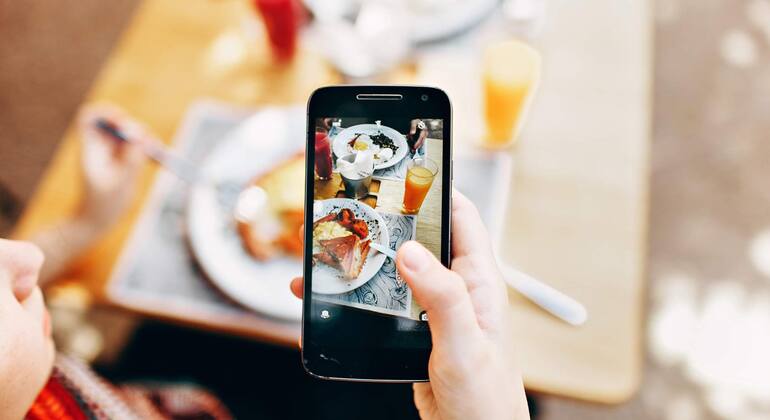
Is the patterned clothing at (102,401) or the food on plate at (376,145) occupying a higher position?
the food on plate at (376,145)

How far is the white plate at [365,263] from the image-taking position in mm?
648

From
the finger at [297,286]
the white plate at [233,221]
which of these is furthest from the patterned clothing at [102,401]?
the finger at [297,286]

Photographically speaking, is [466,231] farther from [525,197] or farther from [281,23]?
[281,23]

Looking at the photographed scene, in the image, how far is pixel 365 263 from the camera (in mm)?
649

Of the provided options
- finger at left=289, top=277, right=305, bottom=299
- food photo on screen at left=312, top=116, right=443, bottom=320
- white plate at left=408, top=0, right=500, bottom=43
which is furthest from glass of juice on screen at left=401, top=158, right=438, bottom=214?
white plate at left=408, top=0, right=500, bottom=43

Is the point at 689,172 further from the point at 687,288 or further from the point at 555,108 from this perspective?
the point at 555,108

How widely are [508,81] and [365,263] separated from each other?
45cm

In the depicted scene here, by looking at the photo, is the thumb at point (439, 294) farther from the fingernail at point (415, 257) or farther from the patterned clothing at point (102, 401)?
the patterned clothing at point (102, 401)

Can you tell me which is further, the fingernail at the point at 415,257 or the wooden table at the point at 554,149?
the wooden table at the point at 554,149

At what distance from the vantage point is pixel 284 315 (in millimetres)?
878

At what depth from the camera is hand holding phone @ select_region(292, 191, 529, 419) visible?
22.3 inches

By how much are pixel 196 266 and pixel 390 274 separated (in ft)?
1.34

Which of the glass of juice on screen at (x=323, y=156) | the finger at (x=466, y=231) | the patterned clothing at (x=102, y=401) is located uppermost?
the glass of juice on screen at (x=323, y=156)

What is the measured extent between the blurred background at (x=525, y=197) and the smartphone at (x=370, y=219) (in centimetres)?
25
